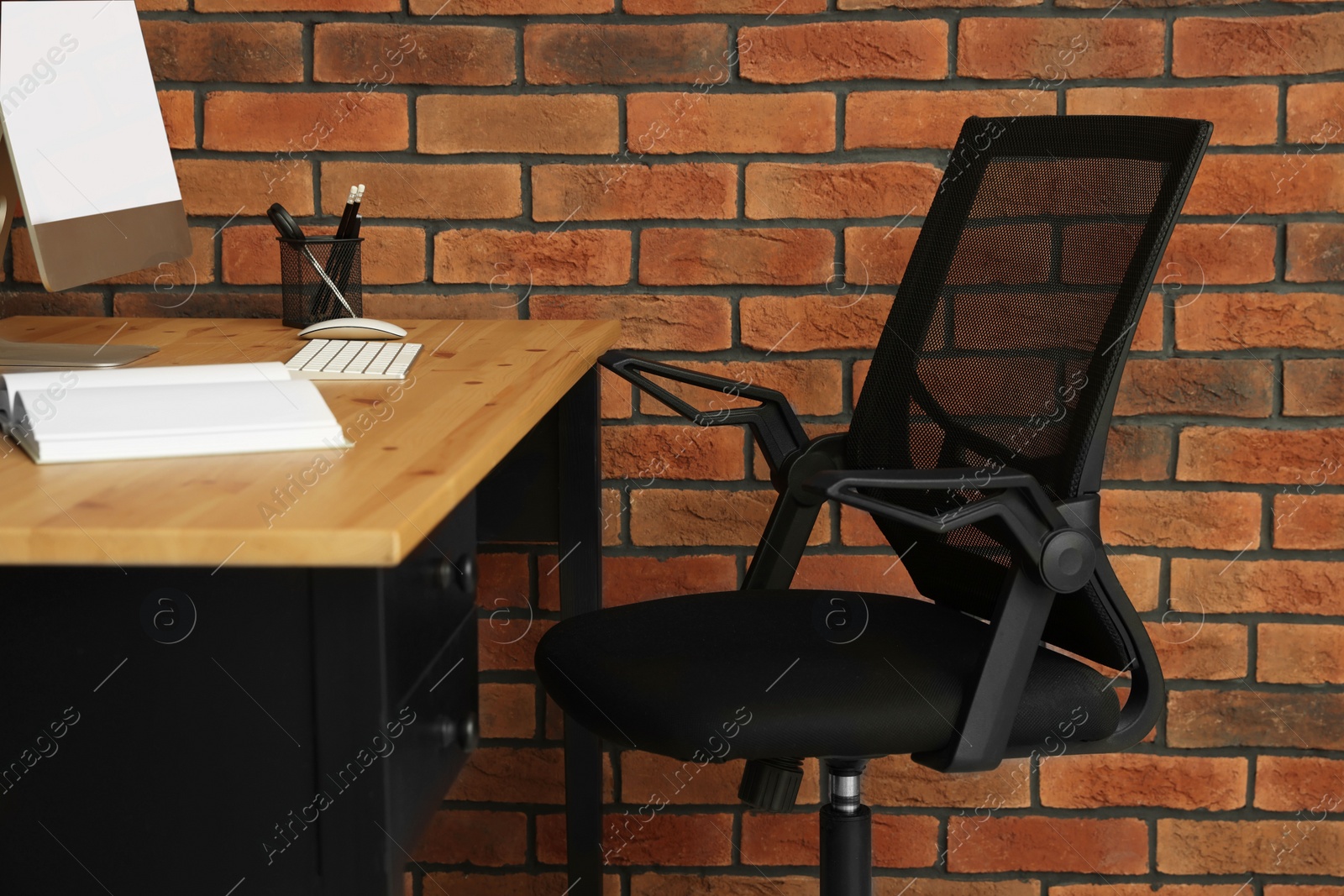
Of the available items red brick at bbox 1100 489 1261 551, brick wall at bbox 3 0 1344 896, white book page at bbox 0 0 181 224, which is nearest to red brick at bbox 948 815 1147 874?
brick wall at bbox 3 0 1344 896

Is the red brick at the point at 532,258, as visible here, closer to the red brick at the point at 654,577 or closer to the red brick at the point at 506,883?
the red brick at the point at 654,577

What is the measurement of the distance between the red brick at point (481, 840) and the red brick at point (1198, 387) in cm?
113

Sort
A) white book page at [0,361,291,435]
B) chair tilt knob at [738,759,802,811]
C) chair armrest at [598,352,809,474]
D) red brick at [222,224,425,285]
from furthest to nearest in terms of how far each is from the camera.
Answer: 1. red brick at [222,224,425,285]
2. chair armrest at [598,352,809,474]
3. chair tilt knob at [738,759,802,811]
4. white book page at [0,361,291,435]

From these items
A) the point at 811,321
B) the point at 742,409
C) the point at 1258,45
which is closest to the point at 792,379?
the point at 811,321

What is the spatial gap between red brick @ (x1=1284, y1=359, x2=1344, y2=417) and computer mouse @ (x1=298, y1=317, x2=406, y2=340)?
1236mm

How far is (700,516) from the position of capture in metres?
1.83

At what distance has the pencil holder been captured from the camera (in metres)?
1.61

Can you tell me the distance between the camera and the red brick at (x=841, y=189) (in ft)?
5.72

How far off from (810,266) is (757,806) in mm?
832

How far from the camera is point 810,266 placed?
177cm

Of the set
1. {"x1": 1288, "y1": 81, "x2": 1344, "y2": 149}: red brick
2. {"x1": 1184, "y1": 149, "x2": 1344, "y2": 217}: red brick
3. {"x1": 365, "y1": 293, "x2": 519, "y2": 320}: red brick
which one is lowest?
{"x1": 365, "y1": 293, "x2": 519, "y2": 320}: red brick

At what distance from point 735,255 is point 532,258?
0.30m

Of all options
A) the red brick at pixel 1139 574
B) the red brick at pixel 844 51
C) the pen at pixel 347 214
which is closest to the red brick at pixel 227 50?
the pen at pixel 347 214

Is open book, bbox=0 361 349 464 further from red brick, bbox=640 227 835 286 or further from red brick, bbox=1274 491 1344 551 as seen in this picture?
red brick, bbox=1274 491 1344 551
